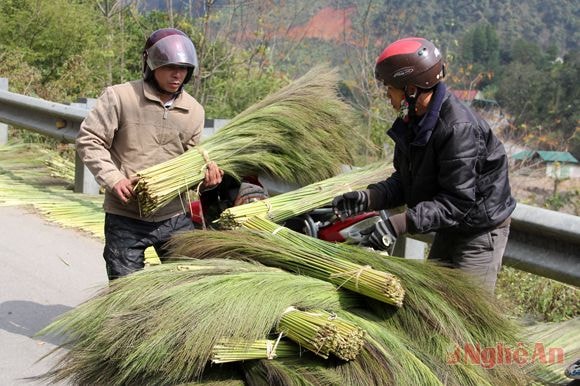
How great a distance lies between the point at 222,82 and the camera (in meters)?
16.5

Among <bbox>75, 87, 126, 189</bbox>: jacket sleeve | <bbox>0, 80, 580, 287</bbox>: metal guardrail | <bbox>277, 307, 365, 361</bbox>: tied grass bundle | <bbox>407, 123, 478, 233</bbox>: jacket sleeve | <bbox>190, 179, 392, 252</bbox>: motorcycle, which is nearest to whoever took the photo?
<bbox>277, 307, 365, 361</bbox>: tied grass bundle

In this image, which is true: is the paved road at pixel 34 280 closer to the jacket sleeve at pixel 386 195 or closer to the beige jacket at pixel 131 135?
the beige jacket at pixel 131 135

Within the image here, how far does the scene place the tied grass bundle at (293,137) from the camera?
505cm

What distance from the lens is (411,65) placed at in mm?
3783

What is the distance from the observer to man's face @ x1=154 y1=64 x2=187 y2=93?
464cm

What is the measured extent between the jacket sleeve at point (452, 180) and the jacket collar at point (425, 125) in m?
0.06

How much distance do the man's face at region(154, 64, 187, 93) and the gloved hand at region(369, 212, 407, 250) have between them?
4.97 feet

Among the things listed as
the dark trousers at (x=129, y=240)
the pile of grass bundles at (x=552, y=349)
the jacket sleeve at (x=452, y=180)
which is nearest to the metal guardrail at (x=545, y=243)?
the pile of grass bundles at (x=552, y=349)

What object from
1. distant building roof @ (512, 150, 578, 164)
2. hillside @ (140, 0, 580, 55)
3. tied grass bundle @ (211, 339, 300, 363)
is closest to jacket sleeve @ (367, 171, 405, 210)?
tied grass bundle @ (211, 339, 300, 363)

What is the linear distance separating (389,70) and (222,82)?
12859mm

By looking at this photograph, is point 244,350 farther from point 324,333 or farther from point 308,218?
point 308,218

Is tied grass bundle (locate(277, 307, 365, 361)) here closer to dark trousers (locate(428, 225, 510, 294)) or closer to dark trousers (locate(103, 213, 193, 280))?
dark trousers (locate(428, 225, 510, 294))

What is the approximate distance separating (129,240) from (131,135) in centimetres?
58

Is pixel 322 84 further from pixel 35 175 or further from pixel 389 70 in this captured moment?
pixel 35 175
